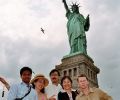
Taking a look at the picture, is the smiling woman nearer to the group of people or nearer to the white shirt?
the group of people

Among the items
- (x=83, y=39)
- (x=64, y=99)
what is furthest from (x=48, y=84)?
(x=83, y=39)

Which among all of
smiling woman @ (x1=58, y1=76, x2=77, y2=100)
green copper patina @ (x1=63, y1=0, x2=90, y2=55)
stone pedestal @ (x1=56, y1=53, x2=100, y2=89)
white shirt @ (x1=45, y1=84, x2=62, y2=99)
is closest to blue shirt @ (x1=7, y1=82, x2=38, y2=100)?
smiling woman @ (x1=58, y1=76, x2=77, y2=100)

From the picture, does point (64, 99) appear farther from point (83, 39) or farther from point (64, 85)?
point (83, 39)

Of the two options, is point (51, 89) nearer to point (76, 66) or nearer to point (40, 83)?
point (40, 83)

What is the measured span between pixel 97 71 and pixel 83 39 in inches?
209

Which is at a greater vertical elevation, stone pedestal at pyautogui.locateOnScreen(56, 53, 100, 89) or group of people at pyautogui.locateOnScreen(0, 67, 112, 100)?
stone pedestal at pyautogui.locateOnScreen(56, 53, 100, 89)

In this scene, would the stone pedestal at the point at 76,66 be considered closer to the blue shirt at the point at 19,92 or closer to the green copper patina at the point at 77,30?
the green copper patina at the point at 77,30

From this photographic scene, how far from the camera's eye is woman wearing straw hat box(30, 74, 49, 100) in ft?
20.9

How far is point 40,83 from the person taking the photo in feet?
21.2

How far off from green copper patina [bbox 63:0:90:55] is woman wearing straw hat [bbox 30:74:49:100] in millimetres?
39421

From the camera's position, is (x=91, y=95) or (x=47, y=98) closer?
(x=91, y=95)

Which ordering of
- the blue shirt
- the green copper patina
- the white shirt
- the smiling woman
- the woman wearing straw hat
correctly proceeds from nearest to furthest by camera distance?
the blue shirt → the smiling woman → the woman wearing straw hat → the white shirt → the green copper patina

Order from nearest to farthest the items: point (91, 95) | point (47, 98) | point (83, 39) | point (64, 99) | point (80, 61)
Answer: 1. point (91, 95)
2. point (64, 99)
3. point (47, 98)
4. point (80, 61)
5. point (83, 39)

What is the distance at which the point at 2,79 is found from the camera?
6273 mm
